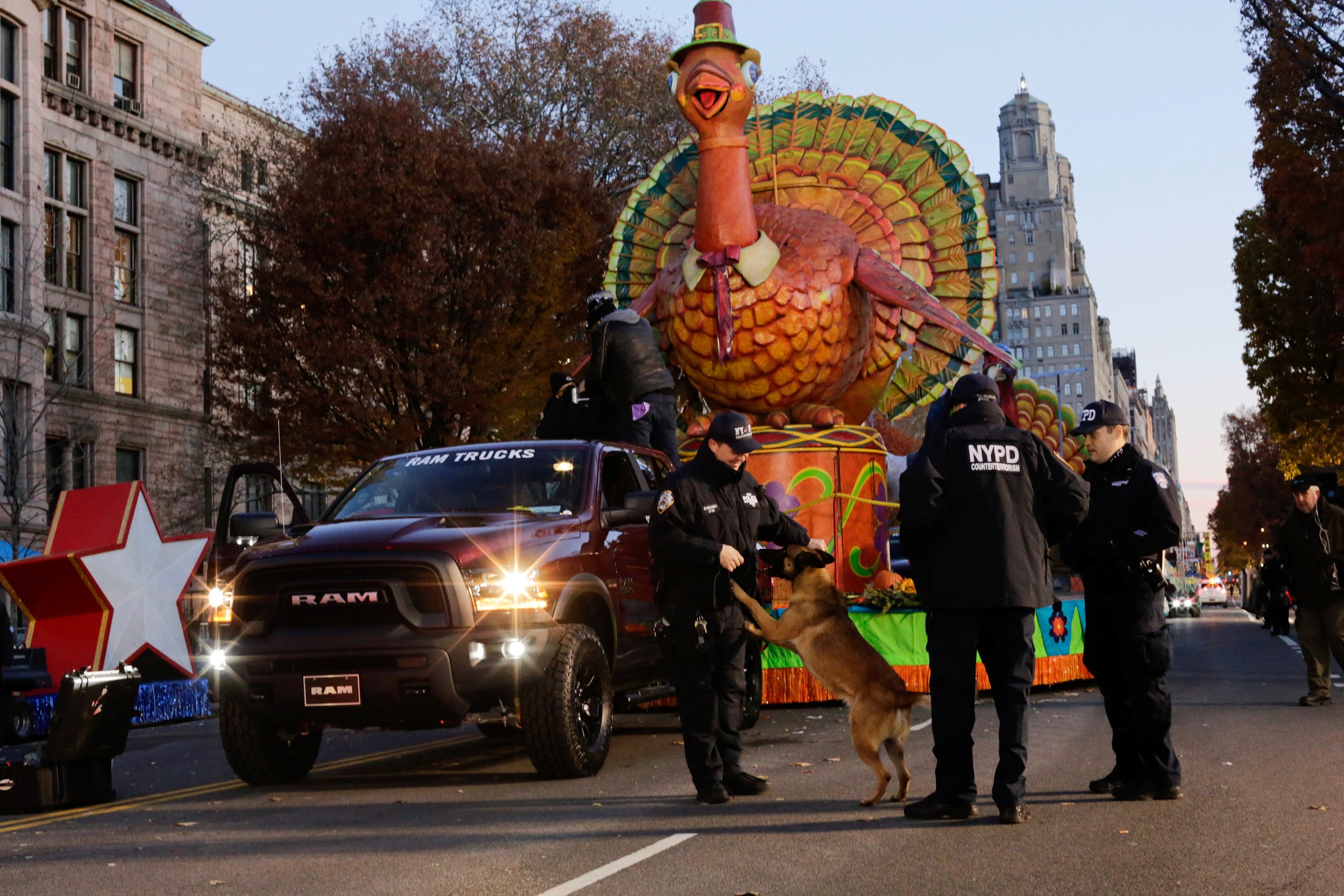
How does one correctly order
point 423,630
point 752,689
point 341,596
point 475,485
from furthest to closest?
point 752,689 → point 475,485 → point 341,596 → point 423,630

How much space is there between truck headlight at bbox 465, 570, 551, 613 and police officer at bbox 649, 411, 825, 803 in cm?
88

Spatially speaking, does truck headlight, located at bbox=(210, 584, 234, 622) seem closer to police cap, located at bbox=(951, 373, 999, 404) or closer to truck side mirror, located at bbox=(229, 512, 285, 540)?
truck side mirror, located at bbox=(229, 512, 285, 540)

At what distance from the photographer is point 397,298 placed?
98.6 feet

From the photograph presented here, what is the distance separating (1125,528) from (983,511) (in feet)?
3.64

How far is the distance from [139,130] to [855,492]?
2812 centimetres

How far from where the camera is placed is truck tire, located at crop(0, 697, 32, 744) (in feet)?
45.6

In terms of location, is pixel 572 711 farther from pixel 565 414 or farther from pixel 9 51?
pixel 9 51

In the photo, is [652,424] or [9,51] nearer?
[652,424]

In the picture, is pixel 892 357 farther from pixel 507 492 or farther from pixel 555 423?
pixel 507 492

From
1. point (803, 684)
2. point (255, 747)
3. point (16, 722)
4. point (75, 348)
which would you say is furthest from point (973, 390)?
point (75, 348)

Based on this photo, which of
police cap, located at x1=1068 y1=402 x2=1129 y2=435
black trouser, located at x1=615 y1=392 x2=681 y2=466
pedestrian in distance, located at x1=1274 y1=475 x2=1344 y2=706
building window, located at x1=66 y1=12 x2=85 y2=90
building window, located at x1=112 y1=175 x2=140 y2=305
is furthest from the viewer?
building window, located at x1=112 y1=175 x2=140 y2=305

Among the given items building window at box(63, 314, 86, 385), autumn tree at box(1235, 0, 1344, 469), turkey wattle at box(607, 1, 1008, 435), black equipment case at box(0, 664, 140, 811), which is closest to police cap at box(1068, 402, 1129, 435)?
black equipment case at box(0, 664, 140, 811)

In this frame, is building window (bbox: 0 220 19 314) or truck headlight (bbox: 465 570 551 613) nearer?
truck headlight (bbox: 465 570 551 613)

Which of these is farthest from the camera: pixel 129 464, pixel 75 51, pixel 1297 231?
pixel 129 464
